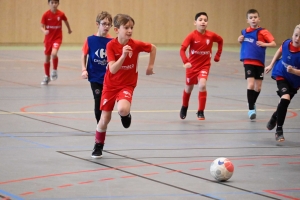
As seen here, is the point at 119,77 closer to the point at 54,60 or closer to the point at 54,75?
Answer: the point at 54,75

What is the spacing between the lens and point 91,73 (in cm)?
941

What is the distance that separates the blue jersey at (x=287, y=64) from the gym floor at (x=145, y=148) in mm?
837

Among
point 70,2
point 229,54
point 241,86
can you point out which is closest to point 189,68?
point 241,86

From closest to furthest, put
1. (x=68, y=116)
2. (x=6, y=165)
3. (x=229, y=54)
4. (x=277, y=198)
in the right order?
(x=277, y=198), (x=6, y=165), (x=68, y=116), (x=229, y=54)

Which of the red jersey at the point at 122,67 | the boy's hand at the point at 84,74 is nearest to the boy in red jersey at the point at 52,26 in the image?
the boy's hand at the point at 84,74

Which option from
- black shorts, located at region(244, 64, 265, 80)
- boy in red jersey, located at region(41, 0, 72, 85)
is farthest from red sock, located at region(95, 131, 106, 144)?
boy in red jersey, located at region(41, 0, 72, 85)

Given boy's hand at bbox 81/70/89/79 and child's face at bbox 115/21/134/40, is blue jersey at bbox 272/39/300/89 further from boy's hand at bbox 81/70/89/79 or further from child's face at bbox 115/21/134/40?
boy's hand at bbox 81/70/89/79

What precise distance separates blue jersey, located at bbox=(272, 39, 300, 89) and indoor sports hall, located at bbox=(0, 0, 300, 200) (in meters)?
0.84

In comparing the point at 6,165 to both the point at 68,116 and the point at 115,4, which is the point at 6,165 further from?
the point at 115,4

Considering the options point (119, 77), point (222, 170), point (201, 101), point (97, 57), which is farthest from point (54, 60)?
point (222, 170)

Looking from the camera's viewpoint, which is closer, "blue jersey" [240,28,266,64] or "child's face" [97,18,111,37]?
"child's face" [97,18,111,37]

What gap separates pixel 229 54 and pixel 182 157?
20.5m

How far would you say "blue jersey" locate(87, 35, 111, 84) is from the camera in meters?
9.36

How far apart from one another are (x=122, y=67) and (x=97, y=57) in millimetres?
1310
